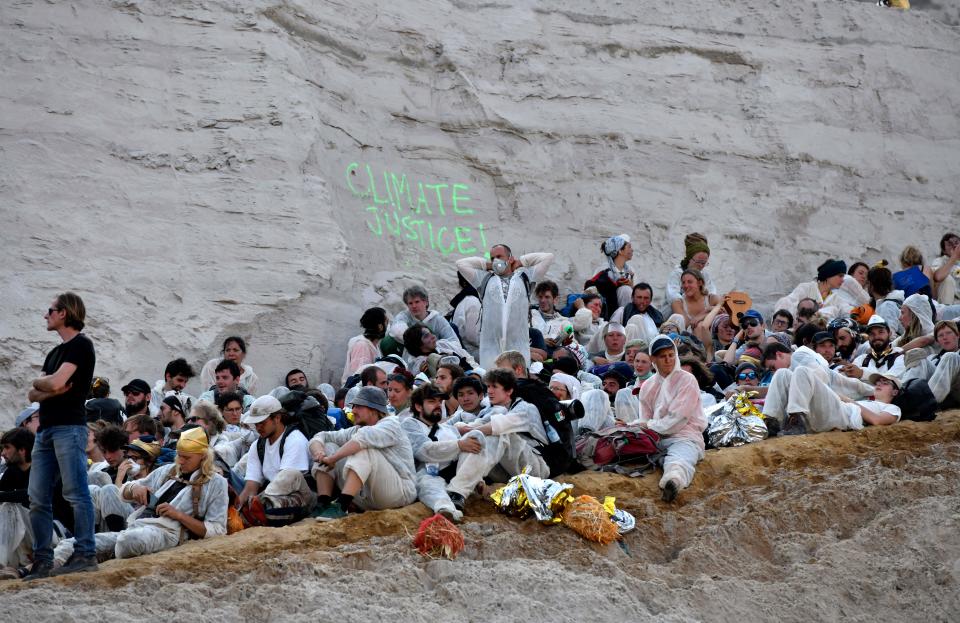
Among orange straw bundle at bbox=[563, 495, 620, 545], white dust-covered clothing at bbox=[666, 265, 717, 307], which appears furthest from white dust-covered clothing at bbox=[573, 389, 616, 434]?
white dust-covered clothing at bbox=[666, 265, 717, 307]

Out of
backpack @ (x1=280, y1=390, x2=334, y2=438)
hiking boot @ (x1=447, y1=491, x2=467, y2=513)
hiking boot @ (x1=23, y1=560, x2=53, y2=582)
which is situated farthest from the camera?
backpack @ (x1=280, y1=390, x2=334, y2=438)

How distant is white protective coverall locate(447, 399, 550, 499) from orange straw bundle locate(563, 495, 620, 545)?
51cm

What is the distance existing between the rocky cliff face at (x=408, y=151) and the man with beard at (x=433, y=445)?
14.4 ft

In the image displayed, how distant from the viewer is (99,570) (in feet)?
26.5

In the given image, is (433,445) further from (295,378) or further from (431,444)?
(295,378)

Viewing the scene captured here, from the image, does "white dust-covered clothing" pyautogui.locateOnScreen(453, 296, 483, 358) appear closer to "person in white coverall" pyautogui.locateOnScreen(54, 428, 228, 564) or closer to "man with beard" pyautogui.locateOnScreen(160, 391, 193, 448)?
"man with beard" pyautogui.locateOnScreen(160, 391, 193, 448)

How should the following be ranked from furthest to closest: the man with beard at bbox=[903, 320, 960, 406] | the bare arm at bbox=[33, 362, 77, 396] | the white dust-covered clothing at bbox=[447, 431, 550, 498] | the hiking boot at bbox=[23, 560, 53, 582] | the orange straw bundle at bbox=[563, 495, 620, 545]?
1. the man with beard at bbox=[903, 320, 960, 406]
2. the white dust-covered clothing at bbox=[447, 431, 550, 498]
3. the orange straw bundle at bbox=[563, 495, 620, 545]
4. the hiking boot at bbox=[23, 560, 53, 582]
5. the bare arm at bbox=[33, 362, 77, 396]

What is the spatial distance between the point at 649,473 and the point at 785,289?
8184 millimetres

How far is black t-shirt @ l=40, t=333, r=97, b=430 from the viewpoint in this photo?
26.4 feet

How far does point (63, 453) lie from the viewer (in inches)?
315

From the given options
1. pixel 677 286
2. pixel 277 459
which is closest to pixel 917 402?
pixel 677 286

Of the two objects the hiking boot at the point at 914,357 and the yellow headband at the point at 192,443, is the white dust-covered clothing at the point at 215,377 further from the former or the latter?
the hiking boot at the point at 914,357

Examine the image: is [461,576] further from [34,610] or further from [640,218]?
[640,218]

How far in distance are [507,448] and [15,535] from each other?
11.4ft
